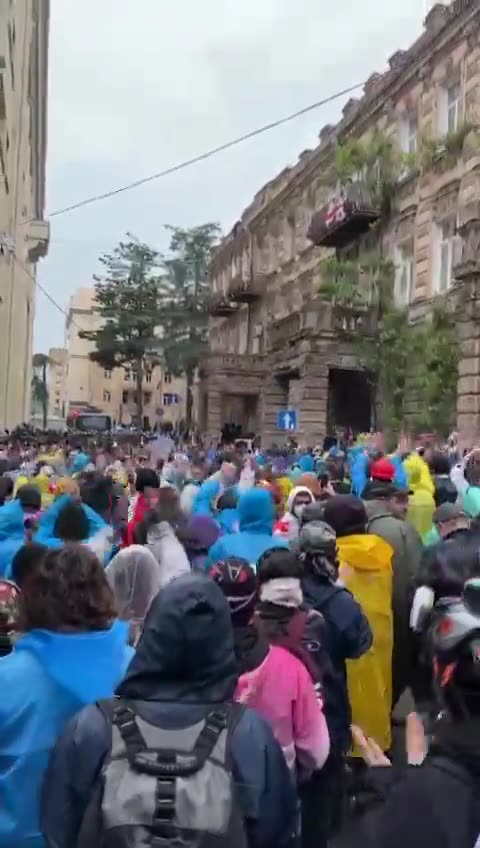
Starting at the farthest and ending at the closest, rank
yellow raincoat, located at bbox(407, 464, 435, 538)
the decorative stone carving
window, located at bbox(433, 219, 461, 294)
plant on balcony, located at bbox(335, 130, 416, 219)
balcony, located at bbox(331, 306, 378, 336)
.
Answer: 1. balcony, located at bbox(331, 306, 378, 336)
2. plant on balcony, located at bbox(335, 130, 416, 219)
3. window, located at bbox(433, 219, 461, 294)
4. the decorative stone carving
5. yellow raincoat, located at bbox(407, 464, 435, 538)

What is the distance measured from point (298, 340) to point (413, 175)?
258 inches

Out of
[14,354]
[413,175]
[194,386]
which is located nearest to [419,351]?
[413,175]

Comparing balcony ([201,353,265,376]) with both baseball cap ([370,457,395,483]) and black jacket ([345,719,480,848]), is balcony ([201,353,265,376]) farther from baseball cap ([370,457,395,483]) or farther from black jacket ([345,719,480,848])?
black jacket ([345,719,480,848])

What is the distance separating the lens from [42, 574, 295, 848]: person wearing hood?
99.8 inches

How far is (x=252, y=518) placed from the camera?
19.3 feet

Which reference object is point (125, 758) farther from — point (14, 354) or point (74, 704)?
point (14, 354)

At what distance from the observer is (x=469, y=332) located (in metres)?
20.5

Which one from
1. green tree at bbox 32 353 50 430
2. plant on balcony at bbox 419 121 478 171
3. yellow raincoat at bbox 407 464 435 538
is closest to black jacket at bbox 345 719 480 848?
yellow raincoat at bbox 407 464 435 538

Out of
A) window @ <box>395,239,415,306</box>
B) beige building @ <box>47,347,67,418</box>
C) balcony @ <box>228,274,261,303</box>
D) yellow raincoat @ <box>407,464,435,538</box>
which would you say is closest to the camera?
yellow raincoat @ <box>407,464,435,538</box>

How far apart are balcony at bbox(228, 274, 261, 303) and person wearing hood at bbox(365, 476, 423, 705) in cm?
3799

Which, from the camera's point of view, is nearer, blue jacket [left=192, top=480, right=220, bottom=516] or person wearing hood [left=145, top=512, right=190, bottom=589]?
person wearing hood [left=145, top=512, right=190, bottom=589]

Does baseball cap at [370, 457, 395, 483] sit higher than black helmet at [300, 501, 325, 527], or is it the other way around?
baseball cap at [370, 457, 395, 483]

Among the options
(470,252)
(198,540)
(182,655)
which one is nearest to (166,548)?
(198,540)

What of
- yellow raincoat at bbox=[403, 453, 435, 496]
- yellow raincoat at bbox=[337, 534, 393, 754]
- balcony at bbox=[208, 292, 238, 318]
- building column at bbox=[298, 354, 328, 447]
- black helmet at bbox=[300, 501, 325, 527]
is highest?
balcony at bbox=[208, 292, 238, 318]
